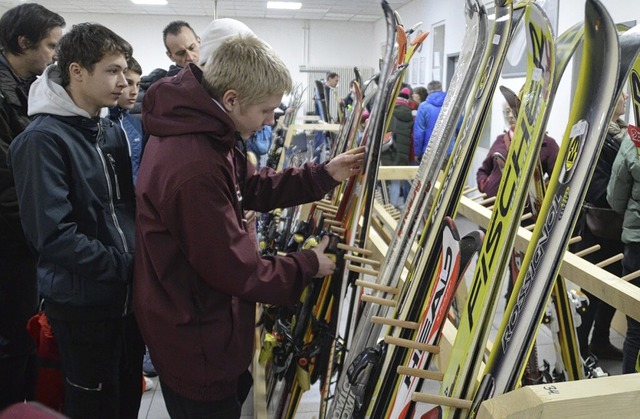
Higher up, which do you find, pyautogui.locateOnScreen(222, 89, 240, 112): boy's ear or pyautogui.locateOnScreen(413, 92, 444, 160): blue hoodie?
pyautogui.locateOnScreen(222, 89, 240, 112): boy's ear

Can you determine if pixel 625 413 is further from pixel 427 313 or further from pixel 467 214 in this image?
pixel 467 214

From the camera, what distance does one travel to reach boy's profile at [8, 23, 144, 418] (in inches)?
49.9

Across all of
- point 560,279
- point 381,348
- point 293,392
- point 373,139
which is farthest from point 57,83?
point 560,279

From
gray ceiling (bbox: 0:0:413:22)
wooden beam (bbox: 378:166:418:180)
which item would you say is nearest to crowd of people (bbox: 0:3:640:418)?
wooden beam (bbox: 378:166:418:180)

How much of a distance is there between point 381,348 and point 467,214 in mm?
651

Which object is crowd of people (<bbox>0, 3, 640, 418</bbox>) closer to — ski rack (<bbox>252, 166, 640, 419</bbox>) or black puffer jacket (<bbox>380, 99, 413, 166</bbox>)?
ski rack (<bbox>252, 166, 640, 419</bbox>)

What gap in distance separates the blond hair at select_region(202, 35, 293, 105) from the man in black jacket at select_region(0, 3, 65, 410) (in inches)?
35.5

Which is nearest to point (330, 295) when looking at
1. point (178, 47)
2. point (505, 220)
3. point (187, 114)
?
point (187, 114)

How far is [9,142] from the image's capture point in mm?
1666

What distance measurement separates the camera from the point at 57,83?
1.36 meters

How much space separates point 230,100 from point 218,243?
276 mm

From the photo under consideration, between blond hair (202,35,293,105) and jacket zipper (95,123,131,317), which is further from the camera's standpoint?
jacket zipper (95,123,131,317)

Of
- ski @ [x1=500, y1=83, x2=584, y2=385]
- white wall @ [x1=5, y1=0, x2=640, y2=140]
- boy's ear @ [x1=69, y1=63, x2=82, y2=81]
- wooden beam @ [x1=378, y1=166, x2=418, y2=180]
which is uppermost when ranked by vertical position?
white wall @ [x1=5, y1=0, x2=640, y2=140]

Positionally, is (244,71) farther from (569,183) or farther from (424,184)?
(569,183)
